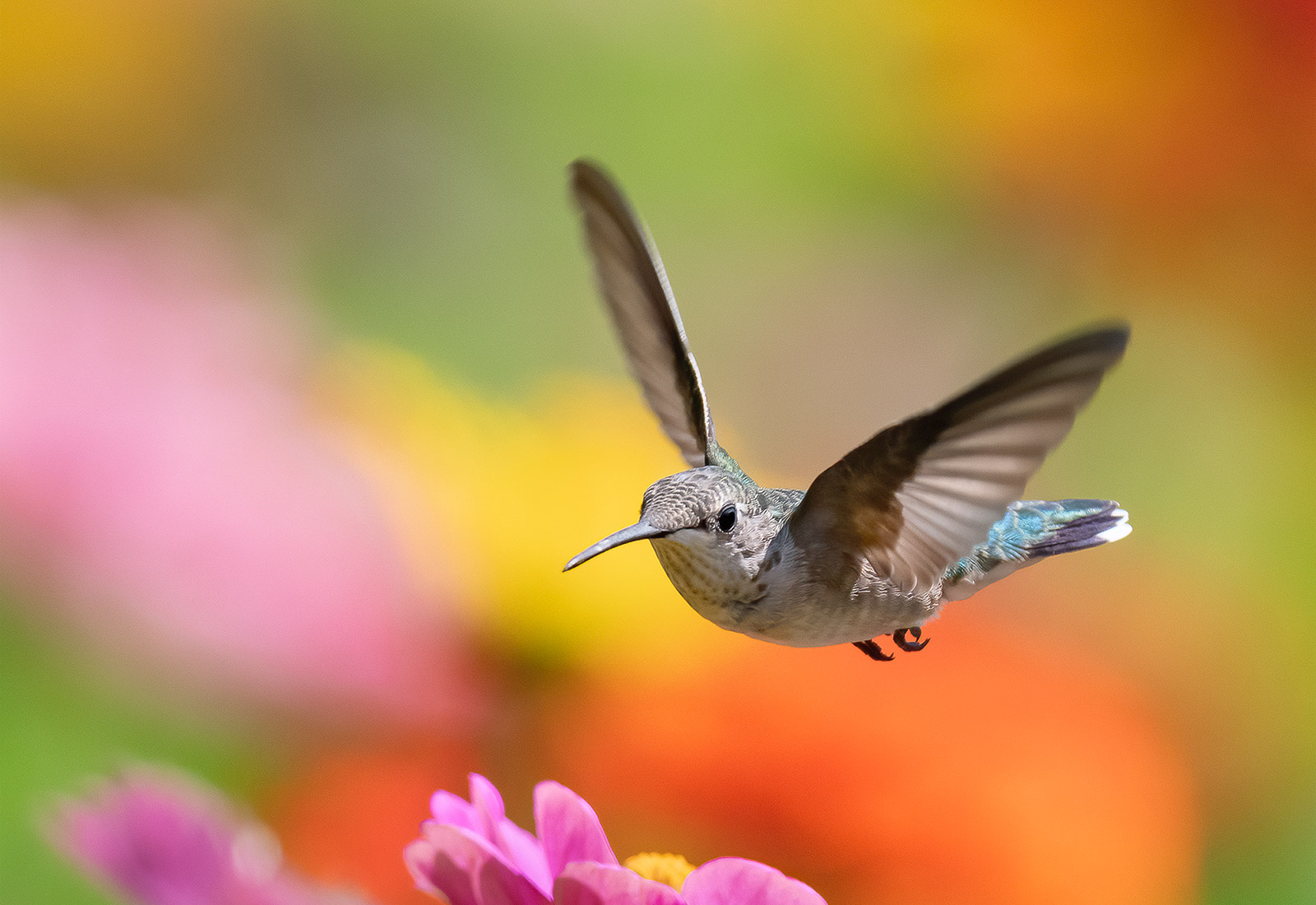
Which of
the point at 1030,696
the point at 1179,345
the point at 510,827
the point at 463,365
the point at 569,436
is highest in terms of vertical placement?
the point at 463,365

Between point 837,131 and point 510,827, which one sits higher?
point 837,131

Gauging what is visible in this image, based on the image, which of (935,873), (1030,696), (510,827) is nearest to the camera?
(510,827)

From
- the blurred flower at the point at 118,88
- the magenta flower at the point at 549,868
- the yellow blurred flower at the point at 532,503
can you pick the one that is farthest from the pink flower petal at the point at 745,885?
the blurred flower at the point at 118,88

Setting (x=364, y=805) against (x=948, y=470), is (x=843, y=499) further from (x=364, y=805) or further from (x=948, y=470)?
(x=364, y=805)

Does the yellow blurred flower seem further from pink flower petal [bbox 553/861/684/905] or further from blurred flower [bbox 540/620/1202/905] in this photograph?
pink flower petal [bbox 553/861/684/905]

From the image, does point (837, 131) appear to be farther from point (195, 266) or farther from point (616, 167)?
point (195, 266)

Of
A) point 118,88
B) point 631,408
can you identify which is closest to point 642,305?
point 631,408

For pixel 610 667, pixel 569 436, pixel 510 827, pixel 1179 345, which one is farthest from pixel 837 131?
pixel 510 827
